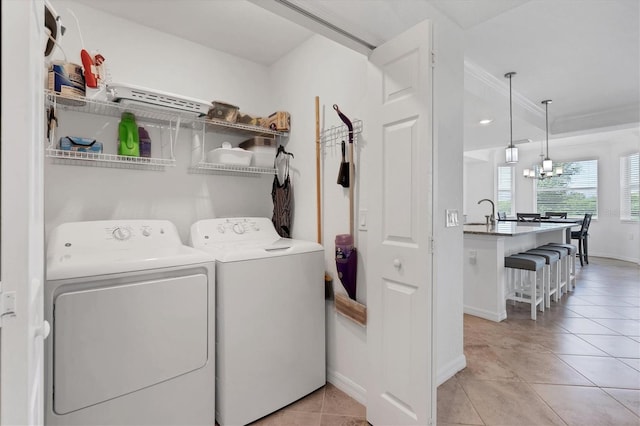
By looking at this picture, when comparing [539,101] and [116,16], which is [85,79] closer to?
[116,16]

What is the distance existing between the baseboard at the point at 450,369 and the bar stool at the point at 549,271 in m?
2.02

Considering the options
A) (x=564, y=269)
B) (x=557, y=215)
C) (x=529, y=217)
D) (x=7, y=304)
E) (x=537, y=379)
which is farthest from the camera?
(x=557, y=215)

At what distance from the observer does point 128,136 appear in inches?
78.5

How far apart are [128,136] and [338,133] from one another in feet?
4.52

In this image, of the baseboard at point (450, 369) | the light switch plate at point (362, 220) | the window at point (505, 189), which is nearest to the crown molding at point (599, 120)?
the window at point (505, 189)

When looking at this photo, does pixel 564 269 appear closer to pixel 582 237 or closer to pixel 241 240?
pixel 582 237

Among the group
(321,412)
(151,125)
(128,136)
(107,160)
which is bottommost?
(321,412)

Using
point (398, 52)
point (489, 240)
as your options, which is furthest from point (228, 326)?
point (489, 240)

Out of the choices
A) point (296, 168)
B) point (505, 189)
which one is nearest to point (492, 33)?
point (296, 168)

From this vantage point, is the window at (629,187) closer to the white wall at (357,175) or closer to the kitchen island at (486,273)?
the kitchen island at (486,273)

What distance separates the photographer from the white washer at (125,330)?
4.38 ft

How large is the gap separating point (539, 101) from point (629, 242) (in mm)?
4817

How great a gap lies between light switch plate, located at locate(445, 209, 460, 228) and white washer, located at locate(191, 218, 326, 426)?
917mm

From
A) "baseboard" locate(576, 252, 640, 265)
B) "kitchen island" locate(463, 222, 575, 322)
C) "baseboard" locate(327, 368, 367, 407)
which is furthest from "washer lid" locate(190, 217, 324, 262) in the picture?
"baseboard" locate(576, 252, 640, 265)
